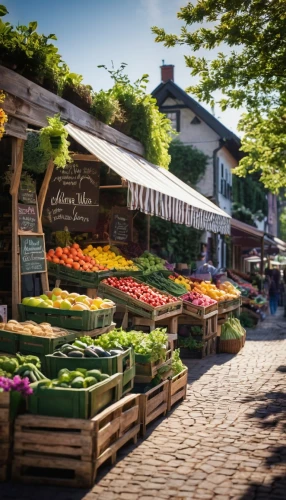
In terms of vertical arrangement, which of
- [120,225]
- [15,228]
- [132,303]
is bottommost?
[132,303]

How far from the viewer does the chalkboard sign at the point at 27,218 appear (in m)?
8.20

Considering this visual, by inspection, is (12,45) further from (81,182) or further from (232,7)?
(232,7)

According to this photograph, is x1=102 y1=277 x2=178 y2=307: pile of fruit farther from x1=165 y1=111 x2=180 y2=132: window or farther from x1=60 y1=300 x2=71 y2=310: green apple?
x1=165 y1=111 x2=180 y2=132: window

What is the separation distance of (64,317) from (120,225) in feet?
17.0

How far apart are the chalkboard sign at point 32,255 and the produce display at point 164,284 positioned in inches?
122

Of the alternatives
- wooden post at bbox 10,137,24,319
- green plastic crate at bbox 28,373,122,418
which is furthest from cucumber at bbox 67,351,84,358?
wooden post at bbox 10,137,24,319

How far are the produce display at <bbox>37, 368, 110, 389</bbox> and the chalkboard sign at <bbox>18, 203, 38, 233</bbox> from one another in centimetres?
307

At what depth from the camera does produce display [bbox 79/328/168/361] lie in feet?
22.2

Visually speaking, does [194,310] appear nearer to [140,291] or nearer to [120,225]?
[140,291]

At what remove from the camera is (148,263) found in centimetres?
1209

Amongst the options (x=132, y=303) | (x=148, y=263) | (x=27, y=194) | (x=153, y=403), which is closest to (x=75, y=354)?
(x=153, y=403)

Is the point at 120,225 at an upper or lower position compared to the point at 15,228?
upper

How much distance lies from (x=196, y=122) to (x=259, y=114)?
34.4 ft

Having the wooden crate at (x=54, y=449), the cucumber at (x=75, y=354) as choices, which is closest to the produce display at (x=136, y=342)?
the cucumber at (x=75, y=354)
